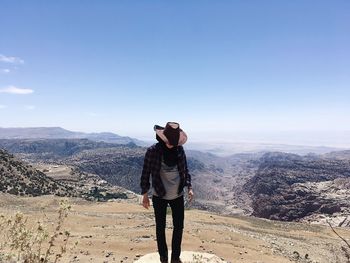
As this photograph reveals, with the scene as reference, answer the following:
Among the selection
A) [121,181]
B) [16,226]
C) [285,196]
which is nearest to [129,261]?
[16,226]

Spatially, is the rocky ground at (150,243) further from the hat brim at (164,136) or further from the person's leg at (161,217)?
the hat brim at (164,136)

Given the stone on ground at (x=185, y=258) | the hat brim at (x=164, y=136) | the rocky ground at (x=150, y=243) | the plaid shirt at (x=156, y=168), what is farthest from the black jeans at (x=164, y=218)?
the rocky ground at (x=150, y=243)

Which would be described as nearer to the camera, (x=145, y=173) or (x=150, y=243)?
(x=145, y=173)

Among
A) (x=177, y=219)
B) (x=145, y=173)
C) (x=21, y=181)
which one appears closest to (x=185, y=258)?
(x=177, y=219)

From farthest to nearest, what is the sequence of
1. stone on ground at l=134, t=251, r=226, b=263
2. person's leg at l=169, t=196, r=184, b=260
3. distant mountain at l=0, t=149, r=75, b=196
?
1. distant mountain at l=0, t=149, r=75, b=196
2. stone on ground at l=134, t=251, r=226, b=263
3. person's leg at l=169, t=196, r=184, b=260

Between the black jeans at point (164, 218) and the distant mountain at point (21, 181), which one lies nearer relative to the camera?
the black jeans at point (164, 218)

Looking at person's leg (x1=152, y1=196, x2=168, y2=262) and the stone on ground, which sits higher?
person's leg (x1=152, y1=196, x2=168, y2=262)

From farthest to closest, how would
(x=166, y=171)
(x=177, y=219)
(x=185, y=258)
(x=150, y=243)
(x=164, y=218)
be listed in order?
(x=150, y=243) < (x=185, y=258) < (x=177, y=219) < (x=164, y=218) < (x=166, y=171)

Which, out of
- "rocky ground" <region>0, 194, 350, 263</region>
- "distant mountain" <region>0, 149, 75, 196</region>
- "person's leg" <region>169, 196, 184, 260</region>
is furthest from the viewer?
"distant mountain" <region>0, 149, 75, 196</region>

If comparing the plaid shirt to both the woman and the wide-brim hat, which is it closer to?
the woman

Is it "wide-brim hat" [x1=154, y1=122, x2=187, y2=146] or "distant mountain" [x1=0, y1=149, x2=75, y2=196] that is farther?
"distant mountain" [x1=0, y1=149, x2=75, y2=196]

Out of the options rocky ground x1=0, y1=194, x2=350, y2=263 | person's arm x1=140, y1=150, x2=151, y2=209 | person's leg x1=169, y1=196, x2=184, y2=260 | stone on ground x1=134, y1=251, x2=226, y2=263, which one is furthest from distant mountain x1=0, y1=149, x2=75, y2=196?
person's arm x1=140, y1=150, x2=151, y2=209

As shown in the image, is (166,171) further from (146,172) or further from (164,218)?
(164,218)

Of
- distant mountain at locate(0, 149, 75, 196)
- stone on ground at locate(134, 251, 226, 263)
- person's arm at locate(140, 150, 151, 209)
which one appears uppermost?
person's arm at locate(140, 150, 151, 209)
